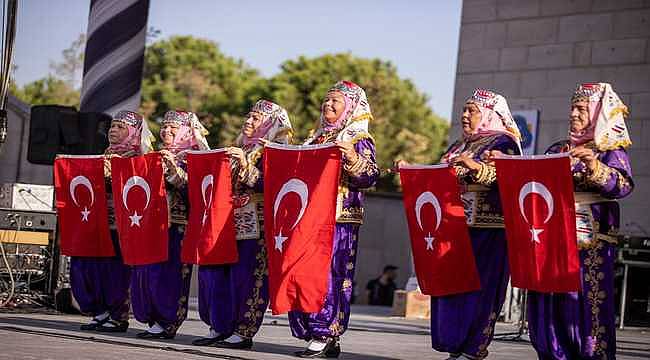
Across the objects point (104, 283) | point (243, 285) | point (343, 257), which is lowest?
point (104, 283)

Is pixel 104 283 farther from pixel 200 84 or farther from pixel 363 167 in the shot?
pixel 200 84

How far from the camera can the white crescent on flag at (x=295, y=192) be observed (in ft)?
25.0

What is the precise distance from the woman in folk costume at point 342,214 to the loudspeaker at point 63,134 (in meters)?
3.82

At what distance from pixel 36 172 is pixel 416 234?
13.3 metres

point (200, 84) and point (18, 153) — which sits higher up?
point (200, 84)

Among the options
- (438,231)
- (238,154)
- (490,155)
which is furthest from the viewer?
(238,154)

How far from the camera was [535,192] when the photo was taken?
22.1ft

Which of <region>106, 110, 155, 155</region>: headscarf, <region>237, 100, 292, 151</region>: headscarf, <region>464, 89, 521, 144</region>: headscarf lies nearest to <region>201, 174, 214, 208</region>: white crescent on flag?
<region>237, 100, 292, 151</region>: headscarf

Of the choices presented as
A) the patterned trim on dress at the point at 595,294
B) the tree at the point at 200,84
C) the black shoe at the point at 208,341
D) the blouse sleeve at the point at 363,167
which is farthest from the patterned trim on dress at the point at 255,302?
the tree at the point at 200,84

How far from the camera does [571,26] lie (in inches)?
582

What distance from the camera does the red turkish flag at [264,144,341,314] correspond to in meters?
7.54

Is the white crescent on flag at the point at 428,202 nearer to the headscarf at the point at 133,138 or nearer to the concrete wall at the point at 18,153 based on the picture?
the headscarf at the point at 133,138

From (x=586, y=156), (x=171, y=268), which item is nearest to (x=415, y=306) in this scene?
(x=171, y=268)

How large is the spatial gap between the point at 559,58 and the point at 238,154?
7758 millimetres
